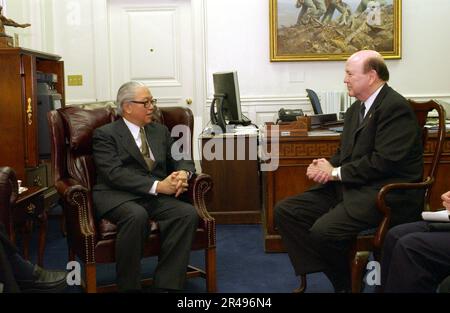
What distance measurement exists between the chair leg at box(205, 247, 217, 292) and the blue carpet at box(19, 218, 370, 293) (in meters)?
0.12

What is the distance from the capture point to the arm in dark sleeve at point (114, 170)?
128 inches

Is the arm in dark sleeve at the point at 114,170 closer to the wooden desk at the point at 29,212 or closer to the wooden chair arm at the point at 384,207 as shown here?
the wooden desk at the point at 29,212

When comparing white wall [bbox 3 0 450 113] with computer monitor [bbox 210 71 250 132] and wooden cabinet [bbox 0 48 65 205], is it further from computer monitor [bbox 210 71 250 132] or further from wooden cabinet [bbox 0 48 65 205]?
wooden cabinet [bbox 0 48 65 205]

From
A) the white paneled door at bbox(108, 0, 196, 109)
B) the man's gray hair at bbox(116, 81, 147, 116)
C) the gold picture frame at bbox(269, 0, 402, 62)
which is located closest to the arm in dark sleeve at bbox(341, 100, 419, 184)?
the man's gray hair at bbox(116, 81, 147, 116)

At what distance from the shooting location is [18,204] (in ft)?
10.6

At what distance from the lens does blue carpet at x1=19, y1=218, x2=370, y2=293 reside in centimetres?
350

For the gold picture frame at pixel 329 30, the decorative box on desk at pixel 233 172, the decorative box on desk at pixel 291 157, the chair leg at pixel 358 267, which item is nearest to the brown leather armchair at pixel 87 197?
the decorative box on desk at pixel 291 157

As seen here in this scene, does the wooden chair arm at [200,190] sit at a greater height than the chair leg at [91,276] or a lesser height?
greater

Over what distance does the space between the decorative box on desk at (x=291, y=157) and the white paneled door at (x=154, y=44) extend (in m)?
2.61
